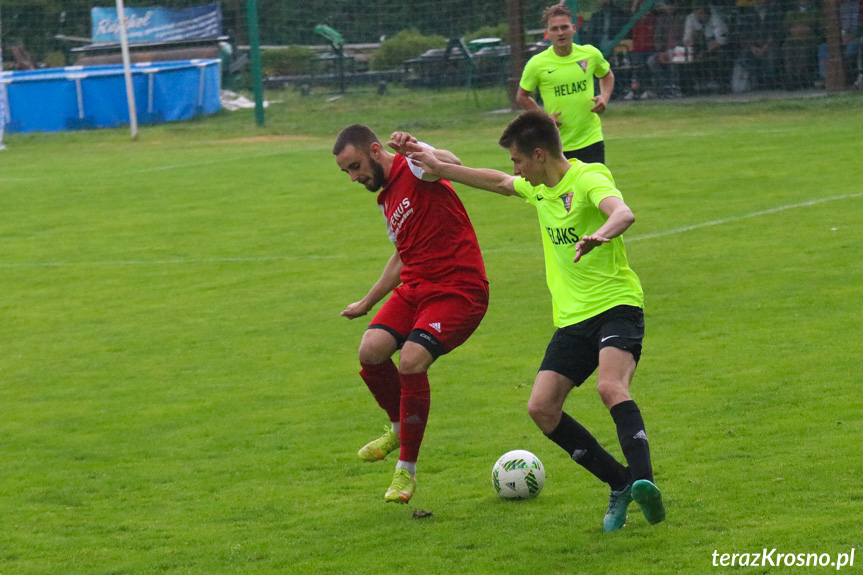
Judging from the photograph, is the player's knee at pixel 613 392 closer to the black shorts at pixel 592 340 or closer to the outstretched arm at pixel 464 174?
the black shorts at pixel 592 340

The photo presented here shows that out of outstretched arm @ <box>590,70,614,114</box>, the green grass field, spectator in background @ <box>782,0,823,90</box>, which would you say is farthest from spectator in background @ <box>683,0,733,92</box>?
outstretched arm @ <box>590,70,614,114</box>

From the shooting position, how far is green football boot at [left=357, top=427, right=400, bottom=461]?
6230 mm

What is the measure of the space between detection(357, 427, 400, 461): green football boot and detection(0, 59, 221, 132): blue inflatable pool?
24.7 meters

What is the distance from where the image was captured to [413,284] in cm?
626

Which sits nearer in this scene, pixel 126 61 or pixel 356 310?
pixel 356 310

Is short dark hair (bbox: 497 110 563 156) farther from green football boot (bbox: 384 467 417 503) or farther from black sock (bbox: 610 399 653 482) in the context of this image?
green football boot (bbox: 384 467 417 503)

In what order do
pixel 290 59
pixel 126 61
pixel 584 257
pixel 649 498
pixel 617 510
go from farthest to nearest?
pixel 290 59
pixel 126 61
pixel 584 257
pixel 617 510
pixel 649 498

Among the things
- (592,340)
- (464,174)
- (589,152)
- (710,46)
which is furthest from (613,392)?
(710,46)

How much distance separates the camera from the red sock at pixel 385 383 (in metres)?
6.28

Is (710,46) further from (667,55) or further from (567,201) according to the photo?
(567,201)

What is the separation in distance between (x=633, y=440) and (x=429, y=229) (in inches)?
71.1

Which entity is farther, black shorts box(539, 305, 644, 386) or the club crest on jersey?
the club crest on jersey

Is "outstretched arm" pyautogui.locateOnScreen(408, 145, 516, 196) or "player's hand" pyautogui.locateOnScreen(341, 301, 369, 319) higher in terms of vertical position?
"outstretched arm" pyautogui.locateOnScreen(408, 145, 516, 196)

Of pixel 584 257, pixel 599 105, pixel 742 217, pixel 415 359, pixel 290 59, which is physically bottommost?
pixel 742 217
